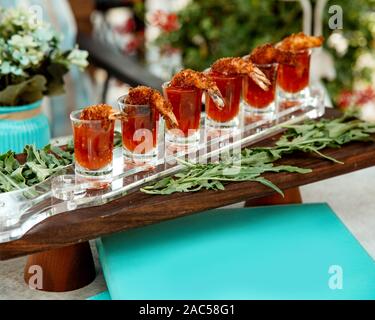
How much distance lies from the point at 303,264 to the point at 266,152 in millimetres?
251

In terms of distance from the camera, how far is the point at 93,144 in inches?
50.5

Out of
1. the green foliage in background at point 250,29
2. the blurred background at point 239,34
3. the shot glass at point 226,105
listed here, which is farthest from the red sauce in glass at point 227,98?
the green foliage in background at point 250,29

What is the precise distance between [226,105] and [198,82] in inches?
5.3

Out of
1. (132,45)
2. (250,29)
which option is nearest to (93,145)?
(250,29)

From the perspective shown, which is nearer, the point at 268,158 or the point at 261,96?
the point at 268,158

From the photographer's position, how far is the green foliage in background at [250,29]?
119 inches

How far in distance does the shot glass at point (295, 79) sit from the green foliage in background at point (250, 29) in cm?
128

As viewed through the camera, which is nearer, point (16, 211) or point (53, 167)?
point (16, 211)

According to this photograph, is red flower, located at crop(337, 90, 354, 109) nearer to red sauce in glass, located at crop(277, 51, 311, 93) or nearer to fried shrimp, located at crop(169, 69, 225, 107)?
red sauce in glass, located at crop(277, 51, 311, 93)

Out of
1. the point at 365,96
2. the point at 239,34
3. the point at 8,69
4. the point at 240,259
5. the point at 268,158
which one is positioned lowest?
the point at 365,96

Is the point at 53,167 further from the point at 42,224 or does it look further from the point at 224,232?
the point at 224,232

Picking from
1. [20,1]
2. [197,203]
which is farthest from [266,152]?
[20,1]

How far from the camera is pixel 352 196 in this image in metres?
1.67

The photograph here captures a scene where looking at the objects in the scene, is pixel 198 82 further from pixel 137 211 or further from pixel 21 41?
pixel 21 41
